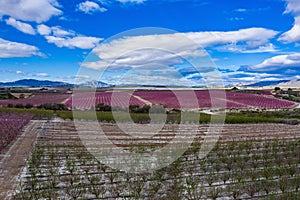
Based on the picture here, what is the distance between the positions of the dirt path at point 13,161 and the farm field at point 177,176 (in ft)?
0.65

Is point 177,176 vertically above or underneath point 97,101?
underneath

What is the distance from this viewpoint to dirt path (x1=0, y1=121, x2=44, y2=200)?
723 centimetres

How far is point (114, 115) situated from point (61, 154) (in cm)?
1179

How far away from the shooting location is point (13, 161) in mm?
9680

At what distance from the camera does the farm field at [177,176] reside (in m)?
6.89

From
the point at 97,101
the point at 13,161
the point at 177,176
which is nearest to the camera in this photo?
the point at 177,176

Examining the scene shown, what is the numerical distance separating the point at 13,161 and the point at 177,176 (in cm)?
541

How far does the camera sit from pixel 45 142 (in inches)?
517

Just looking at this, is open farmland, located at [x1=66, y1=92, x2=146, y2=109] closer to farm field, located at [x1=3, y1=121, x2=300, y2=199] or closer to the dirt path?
the dirt path

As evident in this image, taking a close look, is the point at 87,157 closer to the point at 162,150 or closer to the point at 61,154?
the point at 61,154

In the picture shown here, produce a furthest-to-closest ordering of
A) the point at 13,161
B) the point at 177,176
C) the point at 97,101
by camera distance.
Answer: the point at 97,101 → the point at 13,161 → the point at 177,176

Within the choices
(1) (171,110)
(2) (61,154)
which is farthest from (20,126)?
(1) (171,110)

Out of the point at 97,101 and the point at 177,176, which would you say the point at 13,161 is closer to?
the point at 177,176

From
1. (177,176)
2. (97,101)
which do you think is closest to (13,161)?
(177,176)
